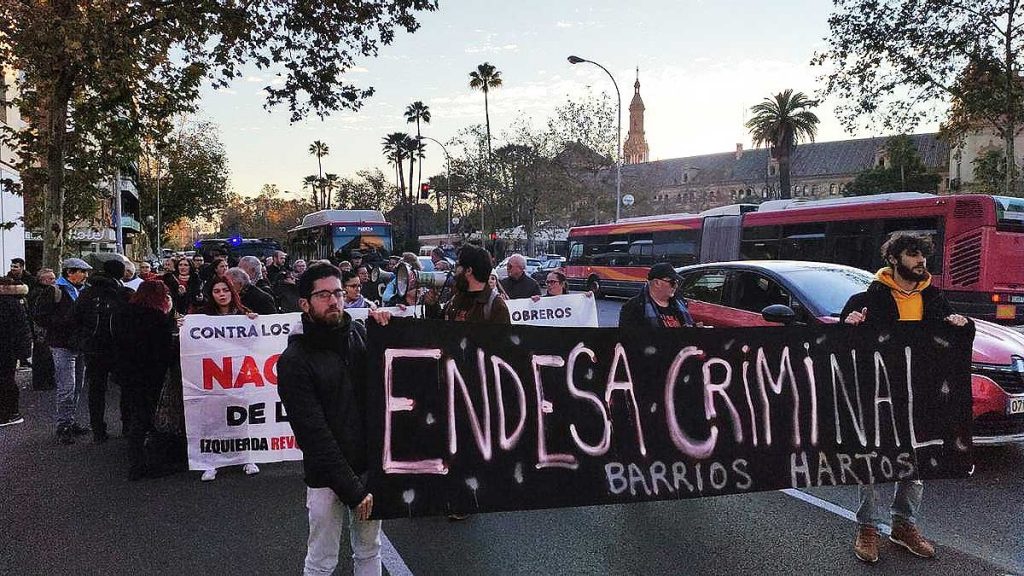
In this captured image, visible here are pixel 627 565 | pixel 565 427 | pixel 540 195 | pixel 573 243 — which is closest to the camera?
pixel 565 427

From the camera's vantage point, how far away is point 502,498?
313 centimetres

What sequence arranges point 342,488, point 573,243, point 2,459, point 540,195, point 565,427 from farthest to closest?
point 540,195
point 573,243
point 2,459
point 565,427
point 342,488

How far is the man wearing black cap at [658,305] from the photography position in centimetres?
484

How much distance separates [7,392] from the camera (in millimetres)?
7207

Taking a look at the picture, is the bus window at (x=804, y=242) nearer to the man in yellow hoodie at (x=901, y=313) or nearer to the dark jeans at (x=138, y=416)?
the man in yellow hoodie at (x=901, y=313)

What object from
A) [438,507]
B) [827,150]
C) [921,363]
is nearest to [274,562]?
[438,507]

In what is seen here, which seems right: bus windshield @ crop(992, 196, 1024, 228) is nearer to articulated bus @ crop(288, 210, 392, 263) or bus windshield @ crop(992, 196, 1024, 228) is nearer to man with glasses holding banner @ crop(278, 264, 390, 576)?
man with glasses holding banner @ crop(278, 264, 390, 576)

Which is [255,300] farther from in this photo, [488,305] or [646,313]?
[646,313]

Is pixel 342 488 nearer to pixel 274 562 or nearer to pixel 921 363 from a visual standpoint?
pixel 274 562

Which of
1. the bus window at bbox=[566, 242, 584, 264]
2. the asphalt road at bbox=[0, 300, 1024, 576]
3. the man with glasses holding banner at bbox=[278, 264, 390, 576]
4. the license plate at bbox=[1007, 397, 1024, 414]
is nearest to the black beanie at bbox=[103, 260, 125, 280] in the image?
the asphalt road at bbox=[0, 300, 1024, 576]

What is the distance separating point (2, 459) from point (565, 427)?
5493 mm

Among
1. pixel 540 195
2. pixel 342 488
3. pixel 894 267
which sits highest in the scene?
pixel 540 195

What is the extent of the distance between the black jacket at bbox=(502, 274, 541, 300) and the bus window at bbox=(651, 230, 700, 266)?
1384 cm

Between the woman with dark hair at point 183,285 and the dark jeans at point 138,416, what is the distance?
3013 millimetres
